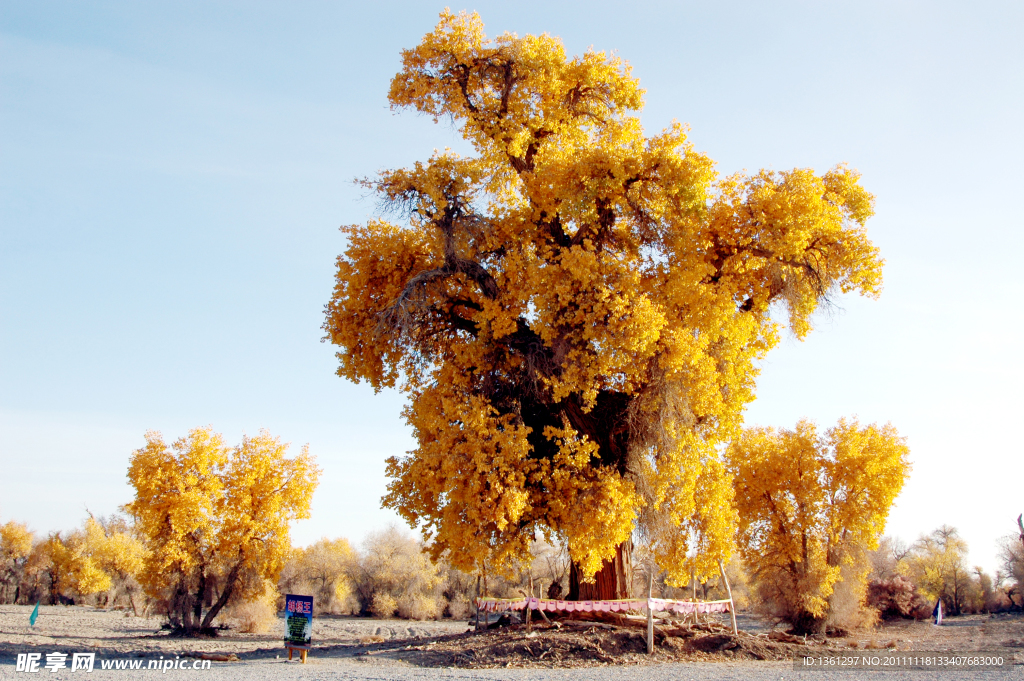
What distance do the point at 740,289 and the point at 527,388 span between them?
16.2 ft

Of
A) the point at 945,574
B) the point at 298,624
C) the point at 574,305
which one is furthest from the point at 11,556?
the point at 945,574

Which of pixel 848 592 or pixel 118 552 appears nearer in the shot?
pixel 848 592

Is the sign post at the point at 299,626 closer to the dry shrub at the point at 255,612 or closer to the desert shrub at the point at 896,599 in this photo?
the dry shrub at the point at 255,612

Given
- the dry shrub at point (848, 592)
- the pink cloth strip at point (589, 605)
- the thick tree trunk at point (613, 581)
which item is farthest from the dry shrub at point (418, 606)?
the thick tree trunk at point (613, 581)

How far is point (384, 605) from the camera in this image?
3959 cm

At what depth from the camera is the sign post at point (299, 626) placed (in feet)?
42.1

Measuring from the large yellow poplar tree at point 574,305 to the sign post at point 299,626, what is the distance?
2615mm

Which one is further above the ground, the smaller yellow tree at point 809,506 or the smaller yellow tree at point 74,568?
the smaller yellow tree at point 809,506

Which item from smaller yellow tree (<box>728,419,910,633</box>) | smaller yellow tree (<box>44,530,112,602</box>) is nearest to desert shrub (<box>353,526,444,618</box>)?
smaller yellow tree (<box>44,530,112,602</box>)

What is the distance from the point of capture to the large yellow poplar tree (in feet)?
42.8

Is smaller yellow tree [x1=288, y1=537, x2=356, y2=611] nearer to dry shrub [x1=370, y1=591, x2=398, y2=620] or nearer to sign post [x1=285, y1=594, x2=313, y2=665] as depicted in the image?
dry shrub [x1=370, y1=591, x2=398, y2=620]

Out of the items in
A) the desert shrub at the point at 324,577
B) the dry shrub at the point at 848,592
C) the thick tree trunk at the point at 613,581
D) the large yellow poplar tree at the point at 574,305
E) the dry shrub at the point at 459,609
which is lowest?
the dry shrub at the point at 459,609

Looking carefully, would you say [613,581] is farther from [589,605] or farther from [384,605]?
[384,605]

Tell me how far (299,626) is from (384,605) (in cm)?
2867
